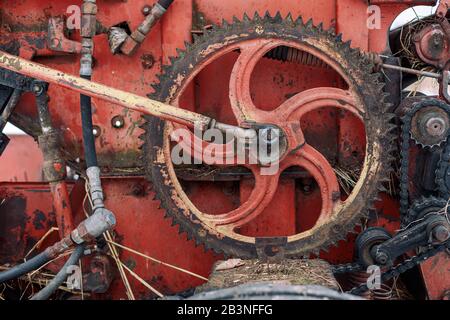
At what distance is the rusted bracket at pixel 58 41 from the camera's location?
303cm

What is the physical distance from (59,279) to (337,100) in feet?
4.76

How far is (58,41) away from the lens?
3.04 metres

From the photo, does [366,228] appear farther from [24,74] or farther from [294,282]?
[24,74]

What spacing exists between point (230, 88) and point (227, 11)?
445 millimetres

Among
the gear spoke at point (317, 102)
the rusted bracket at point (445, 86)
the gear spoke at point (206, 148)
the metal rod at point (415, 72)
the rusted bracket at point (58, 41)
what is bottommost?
the gear spoke at point (206, 148)

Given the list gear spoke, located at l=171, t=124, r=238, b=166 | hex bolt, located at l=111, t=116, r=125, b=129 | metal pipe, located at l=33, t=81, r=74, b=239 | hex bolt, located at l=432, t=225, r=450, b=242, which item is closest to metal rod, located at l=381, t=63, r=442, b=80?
hex bolt, located at l=432, t=225, r=450, b=242

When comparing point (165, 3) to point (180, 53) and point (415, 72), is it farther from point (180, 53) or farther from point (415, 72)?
point (415, 72)

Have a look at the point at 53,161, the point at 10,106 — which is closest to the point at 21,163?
the point at 10,106

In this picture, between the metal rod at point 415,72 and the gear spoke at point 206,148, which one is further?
the metal rod at point 415,72

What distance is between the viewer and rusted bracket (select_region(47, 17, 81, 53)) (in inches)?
119

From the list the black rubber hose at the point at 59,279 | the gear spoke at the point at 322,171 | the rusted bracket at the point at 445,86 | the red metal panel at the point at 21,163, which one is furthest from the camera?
the red metal panel at the point at 21,163

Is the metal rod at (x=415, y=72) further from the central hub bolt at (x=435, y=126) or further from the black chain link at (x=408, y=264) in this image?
the black chain link at (x=408, y=264)

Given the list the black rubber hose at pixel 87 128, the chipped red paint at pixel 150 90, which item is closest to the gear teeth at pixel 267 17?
the chipped red paint at pixel 150 90

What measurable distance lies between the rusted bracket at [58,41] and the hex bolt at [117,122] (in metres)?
0.36
